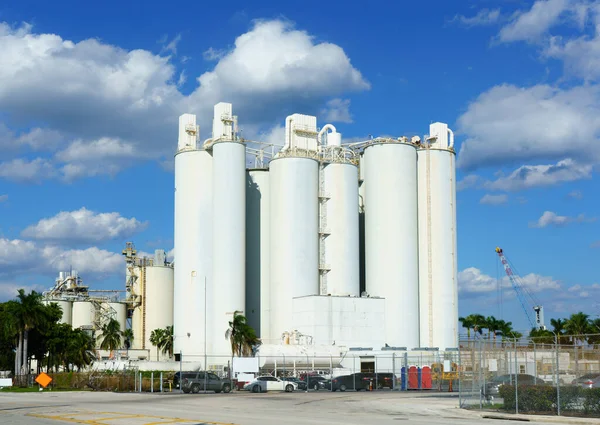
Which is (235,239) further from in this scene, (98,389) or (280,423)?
(280,423)

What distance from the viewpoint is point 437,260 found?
106 meters

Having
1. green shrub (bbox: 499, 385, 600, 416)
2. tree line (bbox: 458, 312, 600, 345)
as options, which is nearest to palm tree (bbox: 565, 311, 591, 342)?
tree line (bbox: 458, 312, 600, 345)

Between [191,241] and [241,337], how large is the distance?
16224 mm

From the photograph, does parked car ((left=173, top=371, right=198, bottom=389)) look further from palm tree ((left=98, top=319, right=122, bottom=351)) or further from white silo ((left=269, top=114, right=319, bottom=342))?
palm tree ((left=98, top=319, right=122, bottom=351))

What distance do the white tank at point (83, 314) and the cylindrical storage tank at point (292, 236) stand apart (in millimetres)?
51476

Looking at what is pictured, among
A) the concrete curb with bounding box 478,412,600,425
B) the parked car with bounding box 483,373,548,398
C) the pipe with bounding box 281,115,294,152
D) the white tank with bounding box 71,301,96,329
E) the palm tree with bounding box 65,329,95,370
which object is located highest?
the pipe with bounding box 281,115,294,152

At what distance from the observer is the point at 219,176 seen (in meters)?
100

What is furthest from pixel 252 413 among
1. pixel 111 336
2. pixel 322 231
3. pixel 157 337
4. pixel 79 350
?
pixel 111 336

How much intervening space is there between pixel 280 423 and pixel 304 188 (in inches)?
2804

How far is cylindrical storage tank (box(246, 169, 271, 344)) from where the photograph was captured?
103875mm

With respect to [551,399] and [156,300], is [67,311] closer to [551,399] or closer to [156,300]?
[156,300]

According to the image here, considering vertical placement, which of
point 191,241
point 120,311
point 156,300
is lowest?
point 120,311

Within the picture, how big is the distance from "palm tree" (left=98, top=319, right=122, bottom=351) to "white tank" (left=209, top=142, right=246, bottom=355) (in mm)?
40410

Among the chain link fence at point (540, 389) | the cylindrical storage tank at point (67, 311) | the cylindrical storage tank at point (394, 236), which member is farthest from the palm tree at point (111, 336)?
the chain link fence at point (540, 389)
